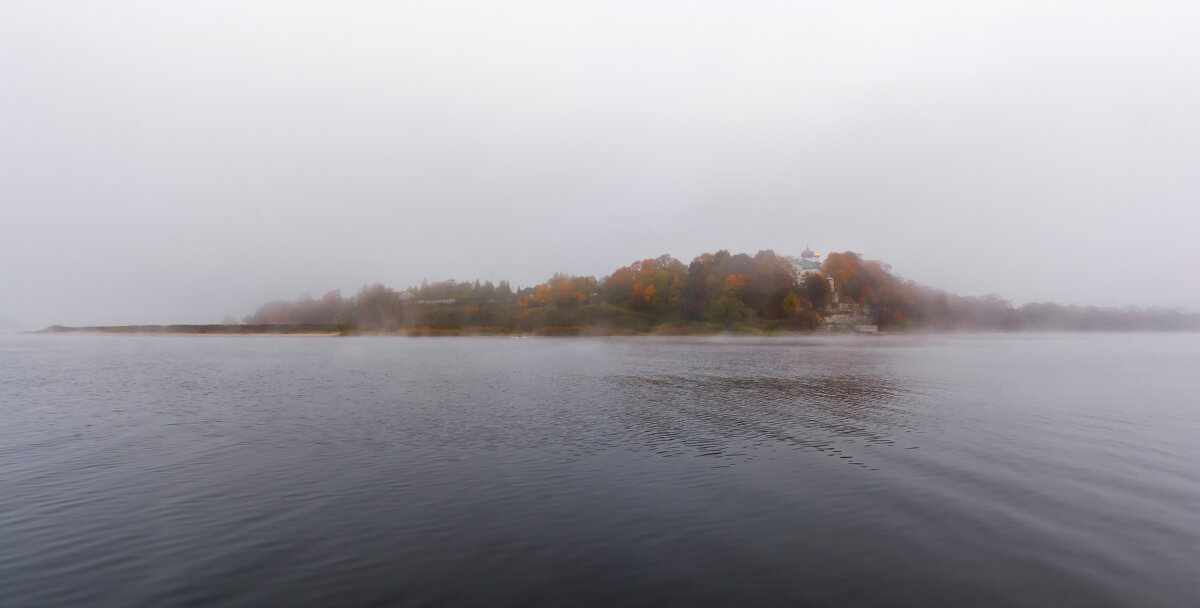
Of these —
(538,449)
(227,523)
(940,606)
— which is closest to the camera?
(940,606)

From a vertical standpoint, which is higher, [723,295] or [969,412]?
[723,295]

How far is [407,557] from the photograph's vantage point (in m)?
10.9

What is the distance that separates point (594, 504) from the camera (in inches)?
561

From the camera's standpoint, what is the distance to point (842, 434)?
23.4 metres

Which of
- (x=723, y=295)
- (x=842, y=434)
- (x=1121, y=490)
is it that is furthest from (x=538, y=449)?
(x=723, y=295)

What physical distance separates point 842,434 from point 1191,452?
11263mm

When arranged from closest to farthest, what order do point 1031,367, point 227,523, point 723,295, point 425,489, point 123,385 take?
point 227,523
point 425,489
point 123,385
point 1031,367
point 723,295

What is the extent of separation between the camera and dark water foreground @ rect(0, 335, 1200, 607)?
9.88 m

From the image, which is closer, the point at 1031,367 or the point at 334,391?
the point at 334,391

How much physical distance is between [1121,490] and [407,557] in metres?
18.2

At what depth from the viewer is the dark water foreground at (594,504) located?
9875 millimetres

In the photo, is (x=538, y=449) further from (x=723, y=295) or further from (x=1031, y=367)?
(x=723, y=295)

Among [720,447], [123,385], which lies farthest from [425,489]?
[123,385]

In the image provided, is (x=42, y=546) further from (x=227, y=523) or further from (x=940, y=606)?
(x=940, y=606)
